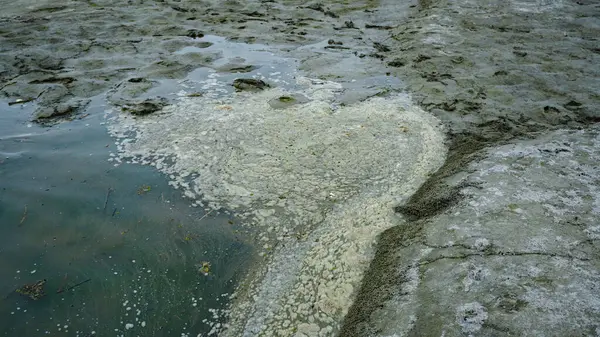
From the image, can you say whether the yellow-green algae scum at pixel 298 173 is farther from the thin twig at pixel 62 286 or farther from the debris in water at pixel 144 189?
the thin twig at pixel 62 286

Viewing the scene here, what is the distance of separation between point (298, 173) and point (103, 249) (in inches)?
64.2

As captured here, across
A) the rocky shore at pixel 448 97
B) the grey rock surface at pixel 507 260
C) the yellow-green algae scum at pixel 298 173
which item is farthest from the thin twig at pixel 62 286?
the grey rock surface at pixel 507 260

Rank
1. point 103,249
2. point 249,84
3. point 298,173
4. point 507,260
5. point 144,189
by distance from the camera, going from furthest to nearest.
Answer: point 249,84 < point 298,173 < point 144,189 < point 103,249 < point 507,260

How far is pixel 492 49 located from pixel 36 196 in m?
6.04

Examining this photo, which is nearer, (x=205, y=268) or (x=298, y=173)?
(x=205, y=268)

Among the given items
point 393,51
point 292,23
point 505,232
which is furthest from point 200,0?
point 505,232

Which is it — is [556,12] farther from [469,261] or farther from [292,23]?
[469,261]

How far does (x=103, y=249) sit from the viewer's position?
2996 mm

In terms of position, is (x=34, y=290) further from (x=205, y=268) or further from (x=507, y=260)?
(x=507, y=260)

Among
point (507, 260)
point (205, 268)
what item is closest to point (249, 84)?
point (205, 268)

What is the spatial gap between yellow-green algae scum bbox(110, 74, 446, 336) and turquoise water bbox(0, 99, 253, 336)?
0.20 meters

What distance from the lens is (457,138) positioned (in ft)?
13.9

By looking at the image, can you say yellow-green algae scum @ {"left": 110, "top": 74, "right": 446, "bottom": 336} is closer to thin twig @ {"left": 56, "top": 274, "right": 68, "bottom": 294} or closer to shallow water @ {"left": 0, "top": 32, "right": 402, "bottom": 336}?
shallow water @ {"left": 0, "top": 32, "right": 402, "bottom": 336}

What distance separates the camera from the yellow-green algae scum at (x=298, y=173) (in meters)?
2.61
